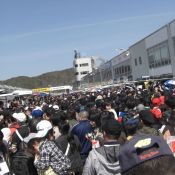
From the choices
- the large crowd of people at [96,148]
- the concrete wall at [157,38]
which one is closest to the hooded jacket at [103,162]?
the large crowd of people at [96,148]

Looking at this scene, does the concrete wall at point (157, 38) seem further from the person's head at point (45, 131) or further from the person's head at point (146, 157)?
the person's head at point (146, 157)

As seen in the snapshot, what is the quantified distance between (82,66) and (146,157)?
159 metres

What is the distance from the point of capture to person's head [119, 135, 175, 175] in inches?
77.7

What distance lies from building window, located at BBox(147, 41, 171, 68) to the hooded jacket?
4452cm

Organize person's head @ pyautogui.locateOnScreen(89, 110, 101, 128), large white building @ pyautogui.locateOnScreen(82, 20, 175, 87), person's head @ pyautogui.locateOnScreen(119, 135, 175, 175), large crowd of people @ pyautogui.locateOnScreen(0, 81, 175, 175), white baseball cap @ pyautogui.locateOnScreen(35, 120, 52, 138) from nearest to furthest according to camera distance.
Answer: person's head @ pyautogui.locateOnScreen(119, 135, 175, 175) < large crowd of people @ pyautogui.locateOnScreen(0, 81, 175, 175) < white baseball cap @ pyautogui.locateOnScreen(35, 120, 52, 138) < person's head @ pyautogui.locateOnScreen(89, 110, 101, 128) < large white building @ pyautogui.locateOnScreen(82, 20, 175, 87)

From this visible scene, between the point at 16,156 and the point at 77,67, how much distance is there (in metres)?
154

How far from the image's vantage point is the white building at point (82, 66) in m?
160

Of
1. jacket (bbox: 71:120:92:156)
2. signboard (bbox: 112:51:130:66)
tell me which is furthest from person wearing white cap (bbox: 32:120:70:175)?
signboard (bbox: 112:51:130:66)

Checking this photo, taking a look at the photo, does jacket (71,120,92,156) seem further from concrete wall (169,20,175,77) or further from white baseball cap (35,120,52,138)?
concrete wall (169,20,175,77)

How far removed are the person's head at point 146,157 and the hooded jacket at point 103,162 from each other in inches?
113

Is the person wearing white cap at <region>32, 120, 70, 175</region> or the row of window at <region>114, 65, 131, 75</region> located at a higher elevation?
the row of window at <region>114, 65, 131, 75</region>

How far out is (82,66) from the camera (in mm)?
160500

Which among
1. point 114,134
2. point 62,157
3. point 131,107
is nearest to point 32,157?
point 62,157

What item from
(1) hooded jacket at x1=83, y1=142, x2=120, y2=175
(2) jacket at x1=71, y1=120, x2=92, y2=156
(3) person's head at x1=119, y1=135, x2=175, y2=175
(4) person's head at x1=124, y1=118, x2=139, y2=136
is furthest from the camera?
(2) jacket at x1=71, y1=120, x2=92, y2=156
